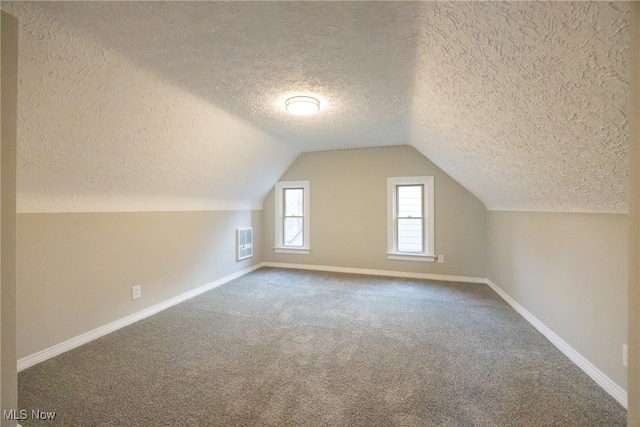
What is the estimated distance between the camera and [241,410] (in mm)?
1442

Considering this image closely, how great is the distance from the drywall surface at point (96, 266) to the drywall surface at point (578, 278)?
3.86 m

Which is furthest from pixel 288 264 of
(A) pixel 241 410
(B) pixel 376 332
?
(A) pixel 241 410

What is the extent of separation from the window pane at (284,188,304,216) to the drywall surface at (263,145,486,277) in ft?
0.83

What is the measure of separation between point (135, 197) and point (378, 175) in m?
3.39

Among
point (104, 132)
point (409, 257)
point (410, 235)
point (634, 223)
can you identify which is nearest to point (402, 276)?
point (409, 257)

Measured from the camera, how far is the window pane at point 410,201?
425 centimetres

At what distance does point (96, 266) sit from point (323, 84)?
2.57m

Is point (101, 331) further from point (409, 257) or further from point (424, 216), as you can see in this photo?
point (424, 216)

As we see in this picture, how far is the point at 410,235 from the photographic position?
4.30 m

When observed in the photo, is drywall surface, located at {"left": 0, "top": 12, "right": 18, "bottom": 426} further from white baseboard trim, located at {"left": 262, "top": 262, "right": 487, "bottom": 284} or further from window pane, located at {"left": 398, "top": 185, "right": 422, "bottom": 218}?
window pane, located at {"left": 398, "top": 185, "right": 422, "bottom": 218}

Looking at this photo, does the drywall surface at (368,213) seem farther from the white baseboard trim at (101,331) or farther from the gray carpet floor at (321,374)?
the white baseboard trim at (101,331)

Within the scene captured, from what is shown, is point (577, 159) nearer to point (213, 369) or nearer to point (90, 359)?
point (213, 369)

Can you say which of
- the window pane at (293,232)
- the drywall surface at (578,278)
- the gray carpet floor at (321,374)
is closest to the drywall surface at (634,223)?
the gray carpet floor at (321,374)

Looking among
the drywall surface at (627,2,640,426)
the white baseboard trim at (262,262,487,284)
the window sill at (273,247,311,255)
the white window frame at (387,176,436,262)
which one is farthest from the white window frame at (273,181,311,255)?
the drywall surface at (627,2,640,426)
